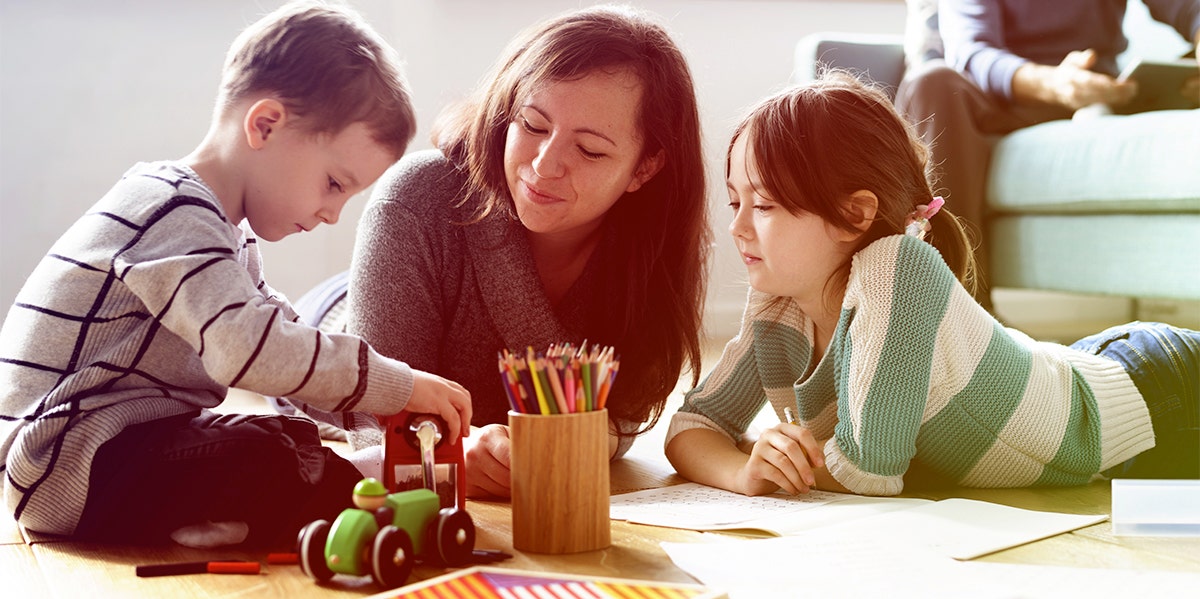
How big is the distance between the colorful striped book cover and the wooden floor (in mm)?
89

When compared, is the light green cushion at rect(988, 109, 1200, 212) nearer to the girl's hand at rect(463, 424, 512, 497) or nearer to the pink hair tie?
the pink hair tie

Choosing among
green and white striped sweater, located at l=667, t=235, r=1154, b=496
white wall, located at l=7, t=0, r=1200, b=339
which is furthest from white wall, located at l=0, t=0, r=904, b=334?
green and white striped sweater, located at l=667, t=235, r=1154, b=496

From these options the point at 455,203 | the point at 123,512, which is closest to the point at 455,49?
the point at 455,203

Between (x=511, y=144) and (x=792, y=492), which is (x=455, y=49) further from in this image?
(x=792, y=492)

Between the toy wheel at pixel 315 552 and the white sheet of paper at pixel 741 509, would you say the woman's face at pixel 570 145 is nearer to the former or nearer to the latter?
the white sheet of paper at pixel 741 509

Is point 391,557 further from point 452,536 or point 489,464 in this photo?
point 489,464

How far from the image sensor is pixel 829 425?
1.27m

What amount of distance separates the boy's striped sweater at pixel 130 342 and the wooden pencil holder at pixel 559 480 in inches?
5.3

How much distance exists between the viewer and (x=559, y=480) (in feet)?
2.99

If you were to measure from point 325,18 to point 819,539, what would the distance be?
686 millimetres

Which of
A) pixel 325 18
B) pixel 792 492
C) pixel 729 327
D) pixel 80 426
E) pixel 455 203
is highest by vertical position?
pixel 325 18

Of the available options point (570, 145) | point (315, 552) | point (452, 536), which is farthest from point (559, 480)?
point (570, 145)

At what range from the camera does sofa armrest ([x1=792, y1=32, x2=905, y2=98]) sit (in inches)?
94.0

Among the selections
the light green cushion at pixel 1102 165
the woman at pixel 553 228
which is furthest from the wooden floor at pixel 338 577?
the light green cushion at pixel 1102 165
